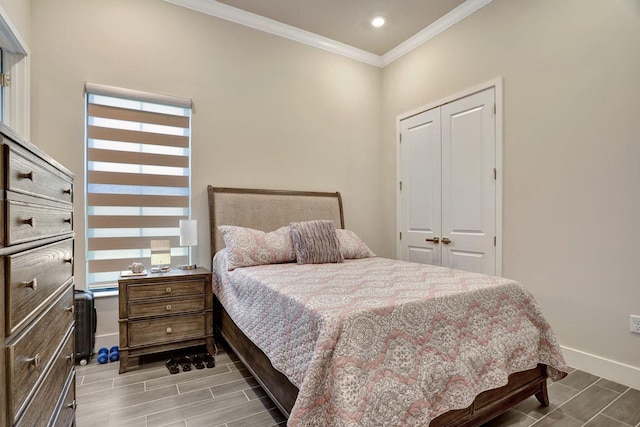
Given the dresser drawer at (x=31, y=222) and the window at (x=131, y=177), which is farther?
the window at (x=131, y=177)

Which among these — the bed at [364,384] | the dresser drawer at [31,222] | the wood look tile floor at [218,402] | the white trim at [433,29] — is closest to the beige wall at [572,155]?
the white trim at [433,29]

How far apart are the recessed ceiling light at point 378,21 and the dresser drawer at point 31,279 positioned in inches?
134

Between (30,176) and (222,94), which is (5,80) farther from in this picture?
(30,176)

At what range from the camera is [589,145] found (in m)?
2.37

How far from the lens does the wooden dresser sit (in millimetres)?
798

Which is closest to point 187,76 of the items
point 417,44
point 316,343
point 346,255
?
point 346,255

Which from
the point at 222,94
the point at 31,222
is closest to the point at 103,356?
the point at 31,222

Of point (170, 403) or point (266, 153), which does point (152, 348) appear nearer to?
point (170, 403)

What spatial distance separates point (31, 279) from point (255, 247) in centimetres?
180

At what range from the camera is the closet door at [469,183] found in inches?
119

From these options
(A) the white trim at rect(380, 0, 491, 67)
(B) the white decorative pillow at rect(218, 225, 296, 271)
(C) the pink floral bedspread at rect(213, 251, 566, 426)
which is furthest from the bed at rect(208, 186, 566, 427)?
(A) the white trim at rect(380, 0, 491, 67)

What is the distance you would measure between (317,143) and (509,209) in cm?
210

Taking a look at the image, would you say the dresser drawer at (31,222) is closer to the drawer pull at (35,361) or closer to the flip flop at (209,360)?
the drawer pull at (35,361)

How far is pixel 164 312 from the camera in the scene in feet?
8.28
